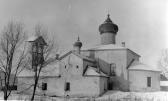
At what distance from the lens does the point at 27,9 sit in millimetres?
Result: 16453

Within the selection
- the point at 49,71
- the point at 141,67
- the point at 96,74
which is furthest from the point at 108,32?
the point at 49,71

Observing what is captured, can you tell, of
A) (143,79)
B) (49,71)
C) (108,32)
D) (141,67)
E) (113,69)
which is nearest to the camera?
(143,79)

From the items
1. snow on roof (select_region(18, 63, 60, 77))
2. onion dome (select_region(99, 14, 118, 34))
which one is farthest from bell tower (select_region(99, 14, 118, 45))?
snow on roof (select_region(18, 63, 60, 77))

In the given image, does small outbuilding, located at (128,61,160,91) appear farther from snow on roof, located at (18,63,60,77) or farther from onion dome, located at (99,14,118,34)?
snow on roof, located at (18,63,60,77)

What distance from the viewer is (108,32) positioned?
35219 millimetres

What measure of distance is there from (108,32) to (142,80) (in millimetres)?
8956

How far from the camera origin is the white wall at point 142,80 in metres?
29.9

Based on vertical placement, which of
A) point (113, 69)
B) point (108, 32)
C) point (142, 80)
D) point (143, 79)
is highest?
point (108, 32)

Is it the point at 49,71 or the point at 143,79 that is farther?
the point at 49,71

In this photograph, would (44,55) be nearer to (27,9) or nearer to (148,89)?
(27,9)

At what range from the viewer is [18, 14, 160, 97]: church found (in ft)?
91.9

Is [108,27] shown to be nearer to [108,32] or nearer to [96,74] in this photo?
[108,32]

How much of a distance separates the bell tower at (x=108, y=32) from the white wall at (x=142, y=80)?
6.65 m

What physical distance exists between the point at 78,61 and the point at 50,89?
193 inches
